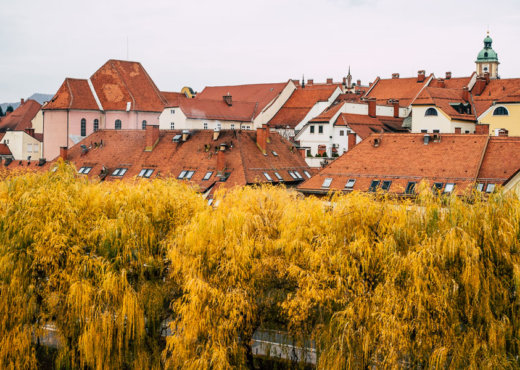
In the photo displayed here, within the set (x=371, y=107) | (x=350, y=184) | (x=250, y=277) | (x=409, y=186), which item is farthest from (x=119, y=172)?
(x=250, y=277)

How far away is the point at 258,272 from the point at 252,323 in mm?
2157

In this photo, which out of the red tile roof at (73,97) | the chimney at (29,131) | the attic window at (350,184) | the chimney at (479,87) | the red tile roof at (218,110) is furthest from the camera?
the chimney at (29,131)

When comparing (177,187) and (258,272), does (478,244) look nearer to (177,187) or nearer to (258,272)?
(258,272)

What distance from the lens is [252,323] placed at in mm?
28469

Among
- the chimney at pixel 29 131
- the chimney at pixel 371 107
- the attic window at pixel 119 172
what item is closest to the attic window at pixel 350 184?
the attic window at pixel 119 172

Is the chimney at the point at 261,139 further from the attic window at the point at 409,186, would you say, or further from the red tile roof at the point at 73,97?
the red tile roof at the point at 73,97

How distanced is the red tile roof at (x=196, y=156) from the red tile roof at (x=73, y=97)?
22483mm

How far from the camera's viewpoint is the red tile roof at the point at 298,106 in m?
99.8

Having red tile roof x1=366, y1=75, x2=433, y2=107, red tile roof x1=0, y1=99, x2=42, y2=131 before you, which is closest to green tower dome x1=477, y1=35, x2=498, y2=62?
red tile roof x1=366, y1=75, x2=433, y2=107

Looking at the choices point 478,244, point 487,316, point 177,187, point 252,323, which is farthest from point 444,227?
point 177,187

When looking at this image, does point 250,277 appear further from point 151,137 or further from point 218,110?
point 218,110

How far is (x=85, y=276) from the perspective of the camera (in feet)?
97.3

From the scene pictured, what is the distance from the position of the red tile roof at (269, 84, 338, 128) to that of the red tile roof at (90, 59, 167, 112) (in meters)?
17.3

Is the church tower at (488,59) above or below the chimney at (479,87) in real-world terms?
above
